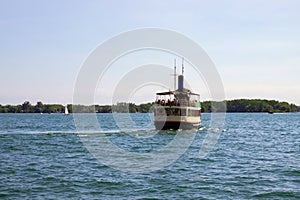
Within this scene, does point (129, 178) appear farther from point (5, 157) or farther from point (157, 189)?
point (5, 157)

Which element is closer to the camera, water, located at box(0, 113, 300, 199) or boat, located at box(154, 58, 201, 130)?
water, located at box(0, 113, 300, 199)

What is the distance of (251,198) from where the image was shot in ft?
64.9

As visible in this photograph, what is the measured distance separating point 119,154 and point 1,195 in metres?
16.9

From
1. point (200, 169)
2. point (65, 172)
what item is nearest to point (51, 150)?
point (65, 172)

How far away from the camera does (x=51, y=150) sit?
39.6 meters

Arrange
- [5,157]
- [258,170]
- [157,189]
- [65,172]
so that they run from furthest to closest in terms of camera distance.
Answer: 1. [5,157]
2. [258,170]
3. [65,172]
4. [157,189]

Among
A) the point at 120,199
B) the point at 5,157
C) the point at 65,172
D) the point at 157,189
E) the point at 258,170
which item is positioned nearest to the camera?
the point at 120,199

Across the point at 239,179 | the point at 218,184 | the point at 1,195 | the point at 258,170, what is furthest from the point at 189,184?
the point at 1,195

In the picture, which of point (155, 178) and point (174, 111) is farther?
point (174, 111)

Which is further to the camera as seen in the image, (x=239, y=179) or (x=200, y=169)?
(x=200, y=169)

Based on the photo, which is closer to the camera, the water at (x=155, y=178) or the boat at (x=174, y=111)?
the water at (x=155, y=178)

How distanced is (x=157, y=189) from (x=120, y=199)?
9.49ft

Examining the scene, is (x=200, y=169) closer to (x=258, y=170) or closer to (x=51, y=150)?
(x=258, y=170)

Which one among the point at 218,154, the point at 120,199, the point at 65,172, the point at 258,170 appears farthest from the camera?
the point at 218,154
